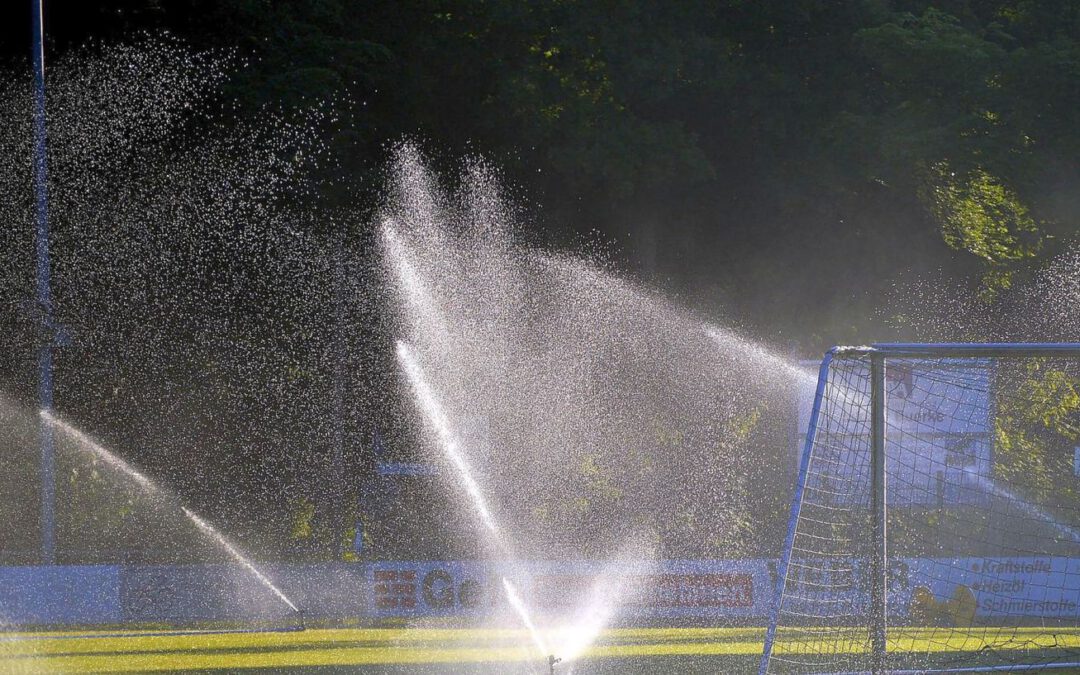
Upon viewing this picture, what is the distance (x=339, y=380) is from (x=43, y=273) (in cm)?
429

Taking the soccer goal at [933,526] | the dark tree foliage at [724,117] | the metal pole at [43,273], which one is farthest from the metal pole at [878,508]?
the dark tree foliage at [724,117]

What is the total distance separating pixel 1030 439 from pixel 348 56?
39.0 feet

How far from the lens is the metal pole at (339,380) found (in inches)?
781

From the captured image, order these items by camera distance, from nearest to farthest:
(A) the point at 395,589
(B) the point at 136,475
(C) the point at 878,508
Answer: (C) the point at 878,508
(A) the point at 395,589
(B) the point at 136,475

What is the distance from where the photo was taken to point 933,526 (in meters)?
18.6

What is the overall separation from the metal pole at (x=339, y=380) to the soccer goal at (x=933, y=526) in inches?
302

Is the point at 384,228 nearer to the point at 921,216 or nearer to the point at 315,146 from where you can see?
the point at 315,146

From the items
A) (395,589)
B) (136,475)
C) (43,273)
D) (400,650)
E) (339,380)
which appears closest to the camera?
(400,650)

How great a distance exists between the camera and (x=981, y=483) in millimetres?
18531

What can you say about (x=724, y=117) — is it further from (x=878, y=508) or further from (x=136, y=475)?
(x=878, y=508)

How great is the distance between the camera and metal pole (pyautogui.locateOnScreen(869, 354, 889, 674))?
7.44 metres

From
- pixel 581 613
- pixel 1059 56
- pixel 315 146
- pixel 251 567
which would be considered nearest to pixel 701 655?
pixel 581 613

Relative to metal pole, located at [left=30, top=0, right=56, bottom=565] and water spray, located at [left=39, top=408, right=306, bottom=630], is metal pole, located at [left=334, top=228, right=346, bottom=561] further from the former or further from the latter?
metal pole, located at [left=30, top=0, right=56, bottom=565]

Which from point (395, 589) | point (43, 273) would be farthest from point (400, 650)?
point (43, 273)
